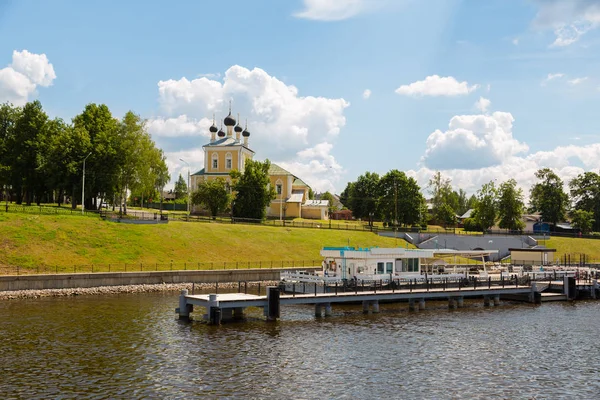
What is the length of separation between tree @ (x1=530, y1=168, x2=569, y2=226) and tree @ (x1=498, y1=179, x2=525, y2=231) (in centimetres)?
1711

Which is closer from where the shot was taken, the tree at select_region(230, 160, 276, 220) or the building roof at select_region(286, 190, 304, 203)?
the tree at select_region(230, 160, 276, 220)

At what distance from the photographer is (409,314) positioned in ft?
152

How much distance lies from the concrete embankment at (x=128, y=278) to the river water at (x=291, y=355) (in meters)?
3.16

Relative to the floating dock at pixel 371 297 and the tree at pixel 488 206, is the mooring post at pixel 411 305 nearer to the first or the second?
the floating dock at pixel 371 297

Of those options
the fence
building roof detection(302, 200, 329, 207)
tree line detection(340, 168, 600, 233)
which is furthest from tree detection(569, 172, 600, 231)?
the fence

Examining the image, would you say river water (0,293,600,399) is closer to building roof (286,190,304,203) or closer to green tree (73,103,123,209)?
green tree (73,103,123,209)

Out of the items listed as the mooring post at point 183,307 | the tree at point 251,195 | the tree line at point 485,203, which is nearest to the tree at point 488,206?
the tree line at point 485,203

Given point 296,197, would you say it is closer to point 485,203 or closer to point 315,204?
point 315,204

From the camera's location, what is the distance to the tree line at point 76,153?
3403 inches

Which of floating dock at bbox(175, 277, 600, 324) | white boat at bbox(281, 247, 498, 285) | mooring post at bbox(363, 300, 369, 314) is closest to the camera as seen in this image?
floating dock at bbox(175, 277, 600, 324)

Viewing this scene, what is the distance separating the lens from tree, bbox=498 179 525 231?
396 ft

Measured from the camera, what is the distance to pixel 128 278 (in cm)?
5434

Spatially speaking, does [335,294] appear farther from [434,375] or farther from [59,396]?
[59,396]

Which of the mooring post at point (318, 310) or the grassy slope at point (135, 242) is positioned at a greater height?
the grassy slope at point (135, 242)
